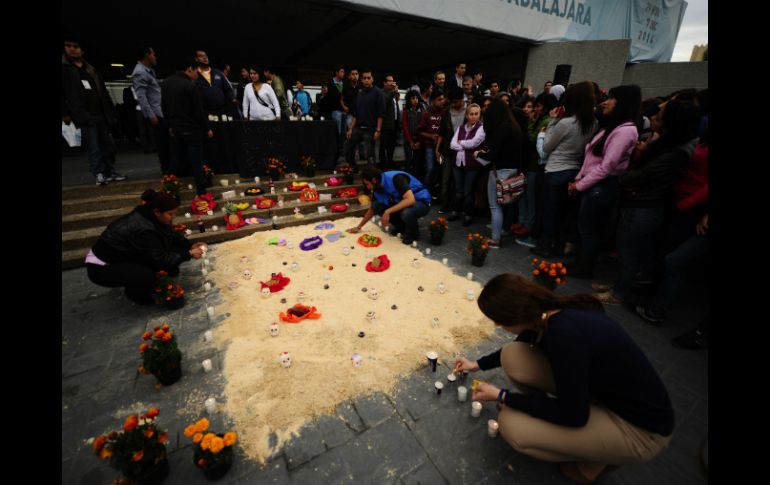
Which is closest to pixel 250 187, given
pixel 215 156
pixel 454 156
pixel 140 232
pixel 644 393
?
pixel 215 156

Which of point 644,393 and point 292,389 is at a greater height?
point 644,393

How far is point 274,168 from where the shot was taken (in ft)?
23.1

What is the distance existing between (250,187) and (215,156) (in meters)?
1.08

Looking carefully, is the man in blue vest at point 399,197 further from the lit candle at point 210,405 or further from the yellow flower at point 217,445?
the yellow flower at point 217,445

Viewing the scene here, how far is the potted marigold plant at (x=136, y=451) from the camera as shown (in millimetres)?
1811

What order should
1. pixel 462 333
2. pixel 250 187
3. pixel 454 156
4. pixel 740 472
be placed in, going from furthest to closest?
pixel 250 187 < pixel 454 156 < pixel 462 333 < pixel 740 472

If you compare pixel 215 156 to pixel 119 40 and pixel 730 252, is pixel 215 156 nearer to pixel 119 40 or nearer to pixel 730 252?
pixel 730 252

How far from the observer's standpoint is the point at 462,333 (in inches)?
131

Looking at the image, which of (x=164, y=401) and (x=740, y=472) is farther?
(x=164, y=401)

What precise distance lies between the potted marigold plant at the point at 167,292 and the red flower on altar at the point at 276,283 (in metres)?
0.94

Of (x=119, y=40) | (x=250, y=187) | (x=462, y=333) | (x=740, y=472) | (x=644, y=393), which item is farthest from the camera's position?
(x=119, y=40)

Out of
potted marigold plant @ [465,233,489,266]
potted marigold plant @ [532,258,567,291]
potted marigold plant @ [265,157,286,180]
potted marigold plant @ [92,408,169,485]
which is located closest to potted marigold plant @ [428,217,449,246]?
potted marigold plant @ [465,233,489,266]

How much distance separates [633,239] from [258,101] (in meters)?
7.43

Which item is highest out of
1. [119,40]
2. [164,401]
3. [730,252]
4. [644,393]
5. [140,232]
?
[119,40]
